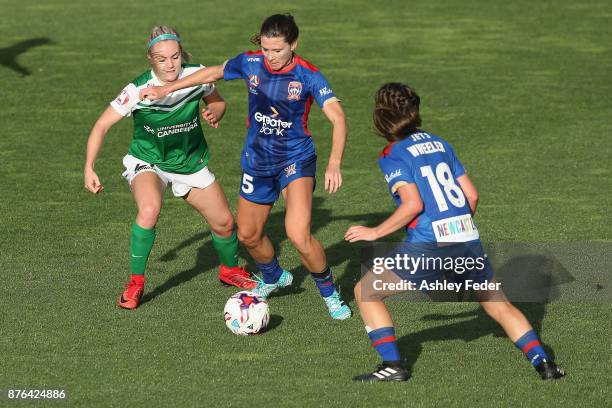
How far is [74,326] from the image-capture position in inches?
361

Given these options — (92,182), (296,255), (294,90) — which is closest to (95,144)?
(92,182)

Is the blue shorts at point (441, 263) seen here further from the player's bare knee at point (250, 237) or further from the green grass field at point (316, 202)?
the player's bare knee at point (250, 237)

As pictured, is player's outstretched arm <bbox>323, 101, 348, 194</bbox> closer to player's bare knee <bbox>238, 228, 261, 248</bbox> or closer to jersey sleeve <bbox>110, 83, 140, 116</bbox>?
player's bare knee <bbox>238, 228, 261, 248</bbox>

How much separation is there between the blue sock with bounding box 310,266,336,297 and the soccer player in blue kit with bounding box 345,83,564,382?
156 cm

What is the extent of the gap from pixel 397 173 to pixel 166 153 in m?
3.00

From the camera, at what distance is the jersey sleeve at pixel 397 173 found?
295 inches

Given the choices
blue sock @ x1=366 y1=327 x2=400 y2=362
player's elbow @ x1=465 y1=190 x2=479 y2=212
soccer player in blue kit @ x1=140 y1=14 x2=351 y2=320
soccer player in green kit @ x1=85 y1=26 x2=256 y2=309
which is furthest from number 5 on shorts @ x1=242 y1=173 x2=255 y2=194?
player's elbow @ x1=465 y1=190 x2=479 y2=212

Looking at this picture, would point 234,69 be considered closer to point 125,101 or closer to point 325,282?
point 125,101

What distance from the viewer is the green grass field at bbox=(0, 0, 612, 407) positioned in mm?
8031

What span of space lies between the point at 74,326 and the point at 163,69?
6.78 ft

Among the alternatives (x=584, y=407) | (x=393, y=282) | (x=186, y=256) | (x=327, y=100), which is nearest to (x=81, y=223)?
(x=186, y=256)

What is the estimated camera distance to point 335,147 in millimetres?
8711

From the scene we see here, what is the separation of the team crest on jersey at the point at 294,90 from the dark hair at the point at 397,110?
1.47 meters

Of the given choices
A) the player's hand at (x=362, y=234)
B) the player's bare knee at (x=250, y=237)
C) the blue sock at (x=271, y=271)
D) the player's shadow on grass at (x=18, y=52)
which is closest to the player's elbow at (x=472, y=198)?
the player's hand at (x=362, y=234)
